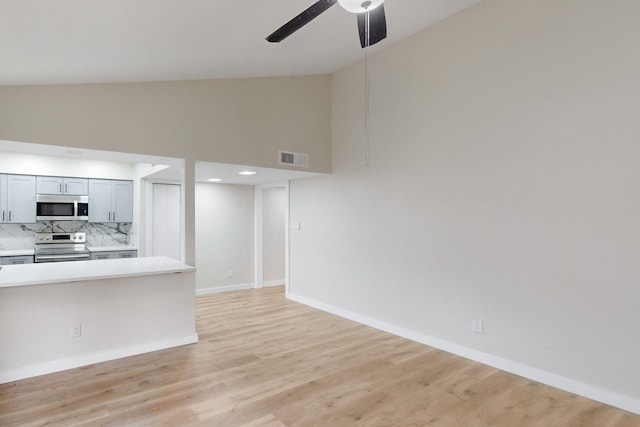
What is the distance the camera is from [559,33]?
2.94m

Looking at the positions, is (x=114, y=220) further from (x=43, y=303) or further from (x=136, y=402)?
(x=136, y=402)

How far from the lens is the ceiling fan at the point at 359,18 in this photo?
2074 millimetres

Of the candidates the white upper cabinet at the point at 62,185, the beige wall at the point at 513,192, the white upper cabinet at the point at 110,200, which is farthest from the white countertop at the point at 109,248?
the beige wall at the point at 513,192

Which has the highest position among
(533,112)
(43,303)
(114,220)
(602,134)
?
(533,112)

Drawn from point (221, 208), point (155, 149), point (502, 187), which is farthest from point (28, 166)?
point (502, 187)

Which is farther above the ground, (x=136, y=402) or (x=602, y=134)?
(x=602, y=134)

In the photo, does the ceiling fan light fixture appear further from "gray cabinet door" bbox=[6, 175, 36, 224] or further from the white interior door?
"gray cabinet door" bbox=[6, 175, 36, 224]

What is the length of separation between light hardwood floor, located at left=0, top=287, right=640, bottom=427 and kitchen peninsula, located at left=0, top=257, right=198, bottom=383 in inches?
5.7

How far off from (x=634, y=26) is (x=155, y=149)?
4222 millimetres

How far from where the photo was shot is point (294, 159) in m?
4.81

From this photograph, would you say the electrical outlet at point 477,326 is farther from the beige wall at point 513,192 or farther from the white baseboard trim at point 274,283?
the white baseboard trim at point 274,283

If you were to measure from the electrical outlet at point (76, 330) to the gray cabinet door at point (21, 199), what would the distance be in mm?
3533

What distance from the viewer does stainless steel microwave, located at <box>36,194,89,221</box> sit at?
5754 millimetres

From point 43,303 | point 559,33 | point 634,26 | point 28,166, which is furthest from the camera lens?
point 28,166
